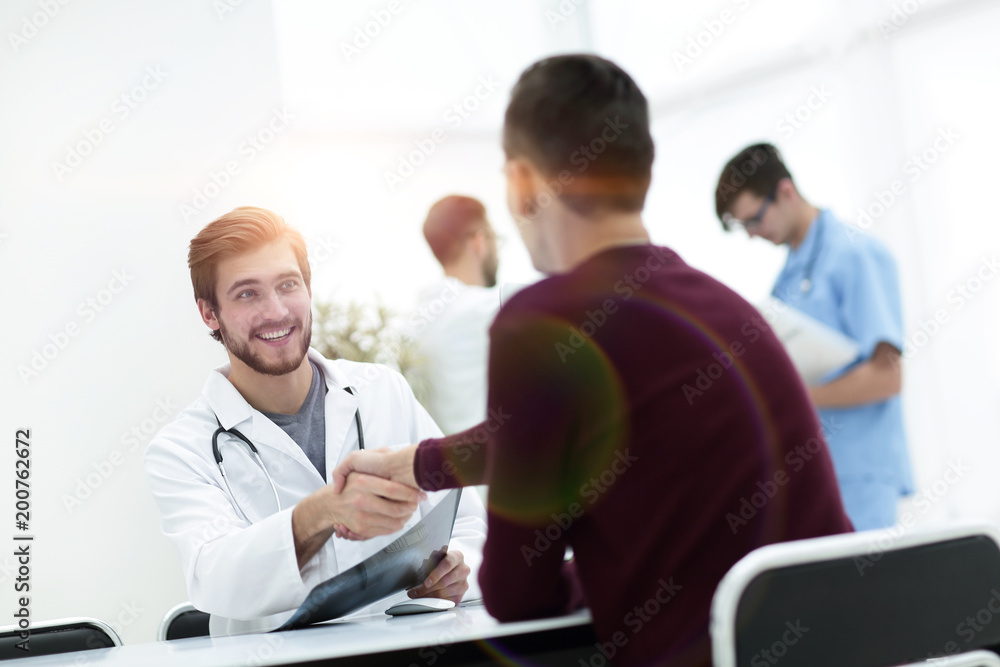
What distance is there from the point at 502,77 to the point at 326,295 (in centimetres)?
199

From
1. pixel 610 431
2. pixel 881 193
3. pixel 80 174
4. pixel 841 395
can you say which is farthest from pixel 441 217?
pixel 881 193

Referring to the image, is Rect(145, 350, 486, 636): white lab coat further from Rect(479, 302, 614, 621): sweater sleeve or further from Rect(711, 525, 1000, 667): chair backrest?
Rect(711, 525, 1000, 667): chair backrest

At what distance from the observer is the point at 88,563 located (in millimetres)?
2035

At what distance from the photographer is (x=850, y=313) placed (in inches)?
91.0

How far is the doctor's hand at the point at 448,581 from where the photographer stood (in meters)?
1.41

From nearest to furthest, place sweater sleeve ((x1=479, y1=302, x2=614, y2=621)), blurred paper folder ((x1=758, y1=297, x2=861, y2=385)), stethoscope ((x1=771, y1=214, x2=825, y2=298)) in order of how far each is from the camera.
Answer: sweater sleeve ((x1=479, y1=302, x2=614, y2=621)) < blurred paper folder ((x1=758, y1=297, x2=861, y2=385)) < stethoscope ((x1=771, y1=214, x2=825, y2=298))

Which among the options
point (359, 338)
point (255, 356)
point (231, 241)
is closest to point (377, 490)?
point (255, 356)

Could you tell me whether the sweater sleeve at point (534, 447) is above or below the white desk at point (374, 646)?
above

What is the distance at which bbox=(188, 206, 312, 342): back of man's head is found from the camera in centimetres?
156

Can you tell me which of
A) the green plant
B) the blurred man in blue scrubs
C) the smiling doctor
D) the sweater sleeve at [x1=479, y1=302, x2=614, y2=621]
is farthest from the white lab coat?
the blurred man in blue scrubs

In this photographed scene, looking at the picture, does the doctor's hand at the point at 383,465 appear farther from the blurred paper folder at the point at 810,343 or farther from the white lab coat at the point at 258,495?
the blurred paper folder at the point at 810,343

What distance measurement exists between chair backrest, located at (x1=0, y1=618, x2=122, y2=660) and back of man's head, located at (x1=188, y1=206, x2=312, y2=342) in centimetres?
54

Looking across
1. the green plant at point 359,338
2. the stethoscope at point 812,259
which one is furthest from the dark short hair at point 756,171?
the green plant at point 359,338

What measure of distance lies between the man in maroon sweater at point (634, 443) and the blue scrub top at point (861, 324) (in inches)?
59.2
